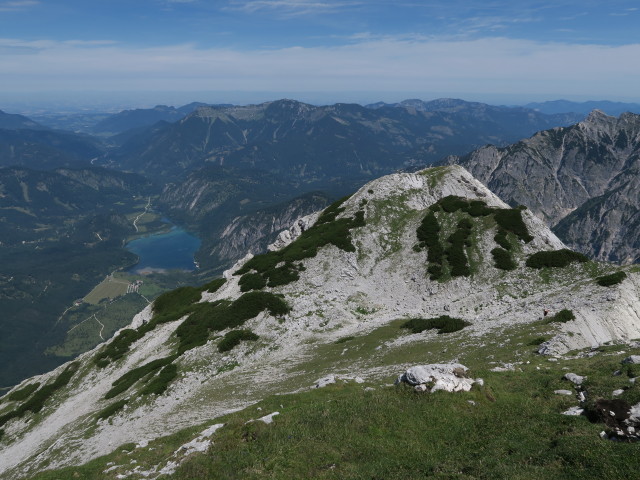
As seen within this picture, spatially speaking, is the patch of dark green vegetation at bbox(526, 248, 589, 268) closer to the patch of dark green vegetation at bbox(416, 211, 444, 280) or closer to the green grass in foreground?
the patch of dark green vegetation at bbox(416, 211, 444, 280)

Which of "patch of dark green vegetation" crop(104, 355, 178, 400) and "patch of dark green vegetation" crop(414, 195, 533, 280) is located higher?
"patch of dark green vegetation" crop(414, 195, 533, 280)

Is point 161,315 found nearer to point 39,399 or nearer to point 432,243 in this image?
point 39,399

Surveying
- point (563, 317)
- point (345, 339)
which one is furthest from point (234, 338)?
point (563, 317)

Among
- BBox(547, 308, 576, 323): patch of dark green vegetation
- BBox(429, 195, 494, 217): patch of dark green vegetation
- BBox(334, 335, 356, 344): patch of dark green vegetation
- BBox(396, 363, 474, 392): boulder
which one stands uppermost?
BBox(429, 195, 494, 217): patch of dark green vegetation

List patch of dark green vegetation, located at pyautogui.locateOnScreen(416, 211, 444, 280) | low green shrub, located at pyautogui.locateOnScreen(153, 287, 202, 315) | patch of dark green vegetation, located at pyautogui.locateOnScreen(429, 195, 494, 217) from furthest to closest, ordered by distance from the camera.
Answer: low green shrub, located at pyautogui.locateOnScreen(153, 287, 202, 315)
patch of dark green vegetation, located at pyautogui.locateOnScreen(429, 195, 494, 217)
patch of dark green vegetation, located at pyautogui.locateOnScreen(416, 211, 444, 280)

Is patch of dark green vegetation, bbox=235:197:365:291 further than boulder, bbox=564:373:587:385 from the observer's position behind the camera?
Yes

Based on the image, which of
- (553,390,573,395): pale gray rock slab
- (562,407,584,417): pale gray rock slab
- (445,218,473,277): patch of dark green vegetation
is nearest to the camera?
(562,407,584,417): pale gray rock slab

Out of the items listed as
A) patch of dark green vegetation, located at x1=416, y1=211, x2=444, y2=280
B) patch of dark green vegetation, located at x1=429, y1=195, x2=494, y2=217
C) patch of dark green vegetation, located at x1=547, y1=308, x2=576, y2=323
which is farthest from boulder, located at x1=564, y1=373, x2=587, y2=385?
patch of dark green vegetation, located at x1=429, y1=195, x2=494, y2=217

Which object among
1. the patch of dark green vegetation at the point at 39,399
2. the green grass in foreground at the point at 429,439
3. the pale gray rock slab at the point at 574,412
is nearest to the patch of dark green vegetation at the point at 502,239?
the green grass in foreground at the point at 429,439
